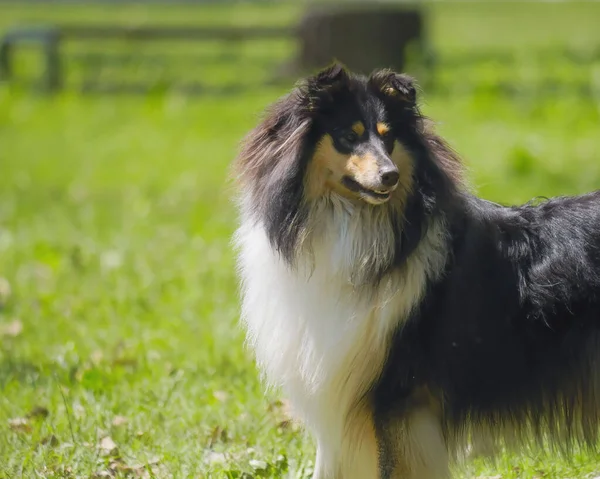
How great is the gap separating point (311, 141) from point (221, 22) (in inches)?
804

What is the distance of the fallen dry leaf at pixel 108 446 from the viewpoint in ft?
14.6

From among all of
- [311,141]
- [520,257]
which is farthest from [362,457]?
[311,141]

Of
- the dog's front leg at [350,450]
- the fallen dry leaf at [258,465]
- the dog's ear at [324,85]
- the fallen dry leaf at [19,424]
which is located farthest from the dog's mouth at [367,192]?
the fallen dry leaf at [19,424]

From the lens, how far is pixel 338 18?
14992 millimetres

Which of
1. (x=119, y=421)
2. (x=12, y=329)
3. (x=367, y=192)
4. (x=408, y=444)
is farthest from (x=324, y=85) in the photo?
(x=12, y=329)

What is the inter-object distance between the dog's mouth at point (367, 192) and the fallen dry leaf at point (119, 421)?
1.74 m

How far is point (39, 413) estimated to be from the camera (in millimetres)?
4949

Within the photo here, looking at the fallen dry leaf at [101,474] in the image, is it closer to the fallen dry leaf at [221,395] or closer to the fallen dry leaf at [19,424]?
the fallen dry leaf at [19,424]

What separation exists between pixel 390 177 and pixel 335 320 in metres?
0.59

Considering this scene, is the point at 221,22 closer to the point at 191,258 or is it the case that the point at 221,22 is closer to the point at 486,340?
the point at 191,258

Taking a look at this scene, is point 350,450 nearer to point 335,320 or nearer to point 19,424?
point 335,320

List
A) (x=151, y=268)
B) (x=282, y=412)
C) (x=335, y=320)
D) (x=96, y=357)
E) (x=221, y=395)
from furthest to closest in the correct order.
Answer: (x=151, y=268)
(x=96, y=357)
(x=221, y=395)
(x=282, y=412)
(x=335, y=320)

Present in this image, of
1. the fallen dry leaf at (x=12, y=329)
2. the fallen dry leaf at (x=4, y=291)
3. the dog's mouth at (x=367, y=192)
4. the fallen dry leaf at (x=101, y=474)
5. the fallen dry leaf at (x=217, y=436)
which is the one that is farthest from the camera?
the fallen dry leaf at (x=4, y=291)

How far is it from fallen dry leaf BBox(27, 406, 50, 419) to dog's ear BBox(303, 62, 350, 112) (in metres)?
2.16
